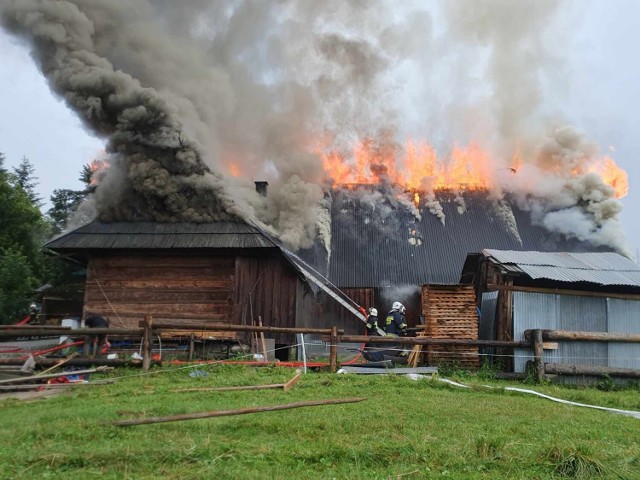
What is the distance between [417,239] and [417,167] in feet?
20.8

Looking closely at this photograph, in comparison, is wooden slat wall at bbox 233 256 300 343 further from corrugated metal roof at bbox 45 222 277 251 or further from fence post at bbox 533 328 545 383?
fence post at bbox 533 328 545 383

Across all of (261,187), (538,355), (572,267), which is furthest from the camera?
(261,187)

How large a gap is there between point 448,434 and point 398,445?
0.91m

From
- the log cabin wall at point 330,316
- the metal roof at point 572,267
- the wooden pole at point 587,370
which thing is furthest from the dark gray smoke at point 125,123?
the wooden pole at point 587,370

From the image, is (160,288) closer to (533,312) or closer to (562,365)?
(533,312)

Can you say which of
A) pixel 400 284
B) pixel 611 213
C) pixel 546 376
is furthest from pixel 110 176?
pixel 611 213

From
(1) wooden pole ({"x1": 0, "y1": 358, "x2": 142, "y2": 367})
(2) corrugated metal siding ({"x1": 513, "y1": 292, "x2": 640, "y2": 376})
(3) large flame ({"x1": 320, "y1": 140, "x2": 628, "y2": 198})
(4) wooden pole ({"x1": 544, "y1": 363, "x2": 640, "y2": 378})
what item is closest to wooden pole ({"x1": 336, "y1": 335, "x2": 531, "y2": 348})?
(4) wooden pole ({"x1": 544, "y1": 363, "x2": 640, "y2": 378})

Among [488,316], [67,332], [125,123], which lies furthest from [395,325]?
[125,123]

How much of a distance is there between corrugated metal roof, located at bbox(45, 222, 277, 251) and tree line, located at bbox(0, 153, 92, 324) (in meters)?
1.72

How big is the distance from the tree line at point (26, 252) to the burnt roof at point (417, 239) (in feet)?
35.5

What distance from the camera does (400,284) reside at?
858 inches

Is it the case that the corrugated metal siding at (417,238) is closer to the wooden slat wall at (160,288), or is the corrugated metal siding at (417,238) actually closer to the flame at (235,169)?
the flame at (235,169)

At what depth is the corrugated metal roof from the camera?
1500 cm

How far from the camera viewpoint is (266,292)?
1574 centimetres
